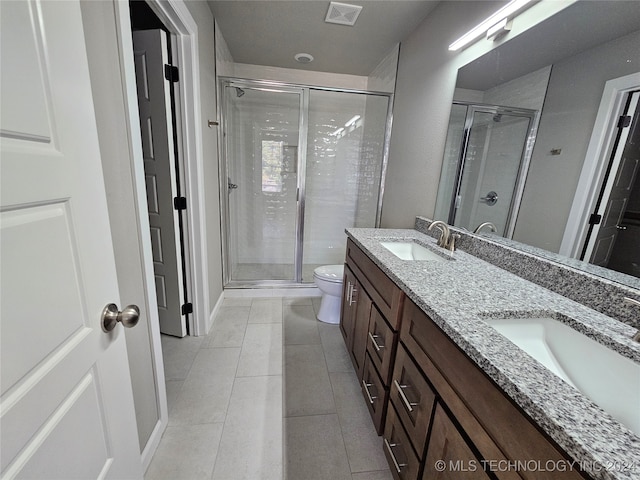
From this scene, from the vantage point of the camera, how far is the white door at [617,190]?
814 millimetres

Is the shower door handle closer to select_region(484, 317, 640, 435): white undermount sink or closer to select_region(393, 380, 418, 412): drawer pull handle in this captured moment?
select_region(484, 317, 640, 435): white undermount sink

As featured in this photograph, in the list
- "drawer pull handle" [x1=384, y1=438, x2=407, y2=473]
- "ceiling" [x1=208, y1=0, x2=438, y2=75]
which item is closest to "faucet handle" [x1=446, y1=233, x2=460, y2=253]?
"drawer pull handle" [x1=384, y1=438, x2=407, y2=473]

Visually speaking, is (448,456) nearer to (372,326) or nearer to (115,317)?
(372,326)

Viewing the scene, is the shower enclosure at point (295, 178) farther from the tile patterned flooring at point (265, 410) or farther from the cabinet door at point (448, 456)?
the cabinet door at point (448, 456)

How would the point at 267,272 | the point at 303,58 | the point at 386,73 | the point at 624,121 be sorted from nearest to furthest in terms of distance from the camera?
the point at 624,121, the point at 386,73, the point at 303,58, the point at 267,272

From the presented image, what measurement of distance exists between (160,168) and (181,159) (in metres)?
0.15

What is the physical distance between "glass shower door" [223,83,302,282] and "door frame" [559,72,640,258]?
2289 millimetres

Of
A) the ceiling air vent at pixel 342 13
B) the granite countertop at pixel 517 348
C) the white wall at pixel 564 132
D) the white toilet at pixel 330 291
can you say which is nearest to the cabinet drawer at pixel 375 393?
the granite countertop at pixel 517 348

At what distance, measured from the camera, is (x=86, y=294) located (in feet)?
1.93

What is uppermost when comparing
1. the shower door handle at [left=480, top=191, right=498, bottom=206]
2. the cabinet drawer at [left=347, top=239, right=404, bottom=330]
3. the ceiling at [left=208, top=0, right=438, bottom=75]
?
the ceiling at [left=208, top=0, right=438, bottom=75]

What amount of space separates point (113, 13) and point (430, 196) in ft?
6.32

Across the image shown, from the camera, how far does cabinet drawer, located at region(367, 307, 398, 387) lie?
3.65 feet

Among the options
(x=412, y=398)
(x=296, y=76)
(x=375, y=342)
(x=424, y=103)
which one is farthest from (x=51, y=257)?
(x=296, y=76)

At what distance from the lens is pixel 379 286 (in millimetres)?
1271
